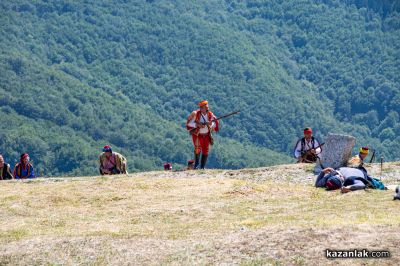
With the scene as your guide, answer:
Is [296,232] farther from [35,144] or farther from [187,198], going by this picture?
[35,144]

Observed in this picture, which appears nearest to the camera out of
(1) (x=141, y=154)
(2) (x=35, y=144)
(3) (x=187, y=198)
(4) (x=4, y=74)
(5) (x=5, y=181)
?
(3) (x=187, y=198)

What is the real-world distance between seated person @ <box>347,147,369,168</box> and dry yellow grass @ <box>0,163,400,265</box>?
78 cm

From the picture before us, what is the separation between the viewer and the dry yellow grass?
20344 mm

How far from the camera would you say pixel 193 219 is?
80.1 feet

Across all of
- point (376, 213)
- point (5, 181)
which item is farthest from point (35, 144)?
point (376, 213)

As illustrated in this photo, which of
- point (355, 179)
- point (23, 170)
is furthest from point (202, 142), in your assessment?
point (355, 179)

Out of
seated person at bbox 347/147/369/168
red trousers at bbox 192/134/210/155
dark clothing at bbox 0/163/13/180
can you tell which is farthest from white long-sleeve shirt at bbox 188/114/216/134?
dark clothing at bbox 0/163/13/180

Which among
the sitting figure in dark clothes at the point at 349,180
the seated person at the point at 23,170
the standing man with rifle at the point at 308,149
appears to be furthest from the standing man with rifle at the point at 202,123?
the sitting figure in dark clothes at the point at 349,180

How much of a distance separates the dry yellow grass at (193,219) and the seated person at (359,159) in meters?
0.78

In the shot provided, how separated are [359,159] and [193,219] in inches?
277

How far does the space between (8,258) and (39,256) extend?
0.54 meters

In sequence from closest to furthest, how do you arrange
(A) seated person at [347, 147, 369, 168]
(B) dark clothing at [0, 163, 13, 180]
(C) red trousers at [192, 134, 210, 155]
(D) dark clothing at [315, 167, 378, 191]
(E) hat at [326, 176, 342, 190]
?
(D) dark clothing at [315, 167, 378, 191] → (E) hat at [326, 176, 342, 190] → (A) seated person at [347, 147, 369, 168] → (B) dark clothing at [0, 163, 13, 180] → (C) red trousers at [192, 134, 210, 155]

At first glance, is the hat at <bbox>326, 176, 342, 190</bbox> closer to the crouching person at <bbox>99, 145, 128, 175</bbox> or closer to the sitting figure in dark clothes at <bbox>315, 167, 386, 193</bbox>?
the sitting figure in dark clothes at <bbox>315, 167, 386, 193</bbox>

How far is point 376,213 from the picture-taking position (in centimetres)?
2273
